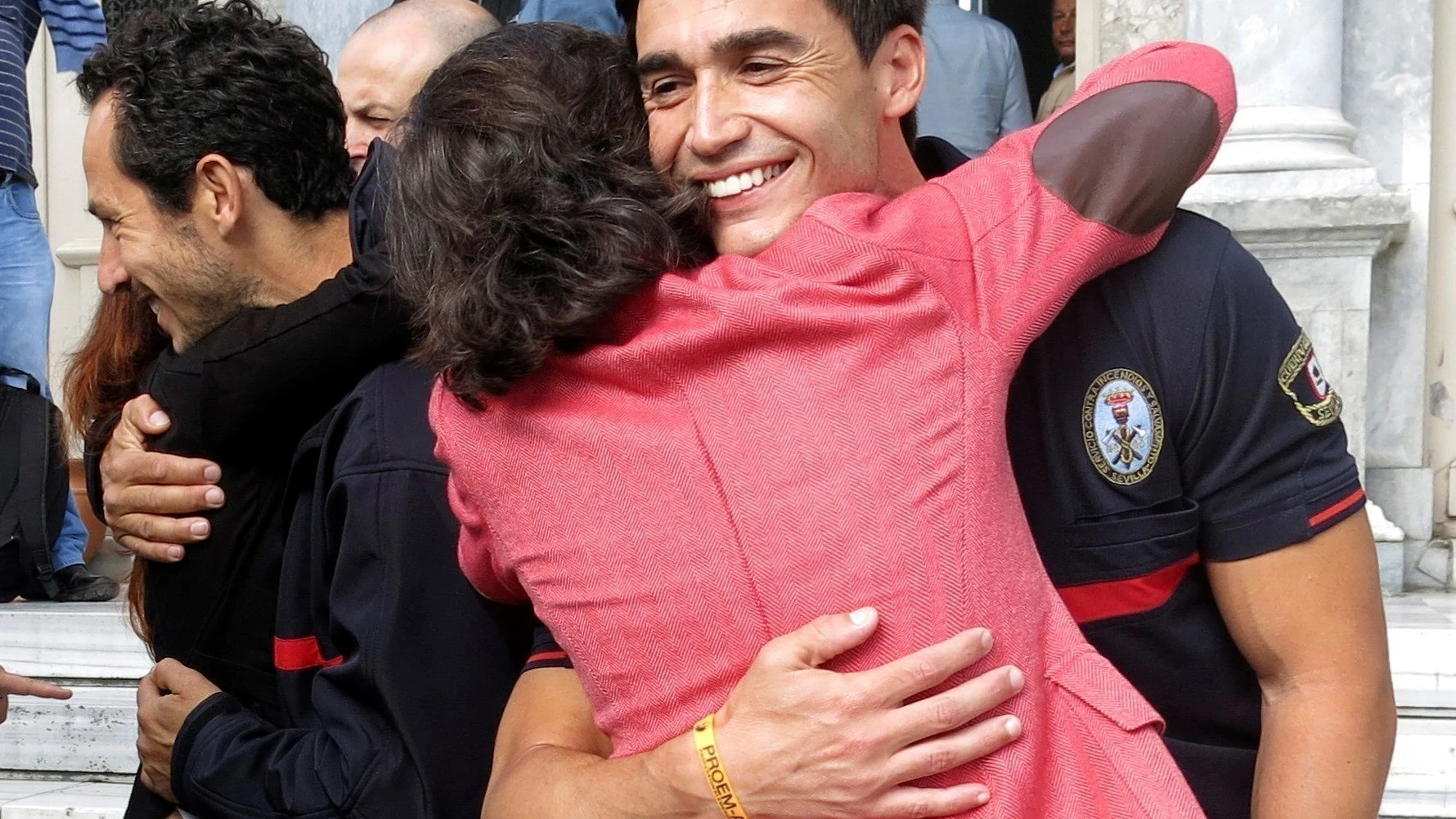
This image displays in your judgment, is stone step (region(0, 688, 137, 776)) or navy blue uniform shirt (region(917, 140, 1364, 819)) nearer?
navy blue uniform shirt (region(917, 140, 1364, 819))

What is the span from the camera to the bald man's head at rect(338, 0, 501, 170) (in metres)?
2.87

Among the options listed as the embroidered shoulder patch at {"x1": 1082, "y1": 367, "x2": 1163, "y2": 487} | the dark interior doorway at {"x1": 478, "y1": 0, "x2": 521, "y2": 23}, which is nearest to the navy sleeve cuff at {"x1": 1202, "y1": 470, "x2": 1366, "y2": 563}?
the embroidered shoulder patch at {"x1": 1082, "y1": 367, "x2": 1163, "y2": 487}

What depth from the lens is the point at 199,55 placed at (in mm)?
2143

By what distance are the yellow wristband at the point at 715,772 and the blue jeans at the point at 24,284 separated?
11.8 ft

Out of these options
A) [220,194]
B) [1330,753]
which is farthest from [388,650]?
[1330,753]

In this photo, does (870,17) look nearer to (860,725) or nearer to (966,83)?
(860,725)

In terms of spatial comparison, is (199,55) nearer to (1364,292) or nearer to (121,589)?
(1364,292)

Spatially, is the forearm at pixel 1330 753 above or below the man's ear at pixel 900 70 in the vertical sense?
below

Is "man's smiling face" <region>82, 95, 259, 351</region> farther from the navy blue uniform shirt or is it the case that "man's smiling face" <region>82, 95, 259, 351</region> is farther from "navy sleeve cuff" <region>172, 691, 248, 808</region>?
the navy blue uniform shirt

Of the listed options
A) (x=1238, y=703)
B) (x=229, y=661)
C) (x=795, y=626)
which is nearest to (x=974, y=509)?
(x=795, y=626)

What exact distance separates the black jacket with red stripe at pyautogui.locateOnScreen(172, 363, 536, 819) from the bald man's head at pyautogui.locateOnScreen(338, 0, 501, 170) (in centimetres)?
108

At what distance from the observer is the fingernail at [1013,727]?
138 centimetres

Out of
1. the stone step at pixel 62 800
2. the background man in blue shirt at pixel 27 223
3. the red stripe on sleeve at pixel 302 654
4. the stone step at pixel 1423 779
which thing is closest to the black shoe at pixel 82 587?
the background man in blue shirt at pixel 27 223

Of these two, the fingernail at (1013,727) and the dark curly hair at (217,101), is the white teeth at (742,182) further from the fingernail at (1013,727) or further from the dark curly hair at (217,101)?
the dark curly hair at (217,101)
